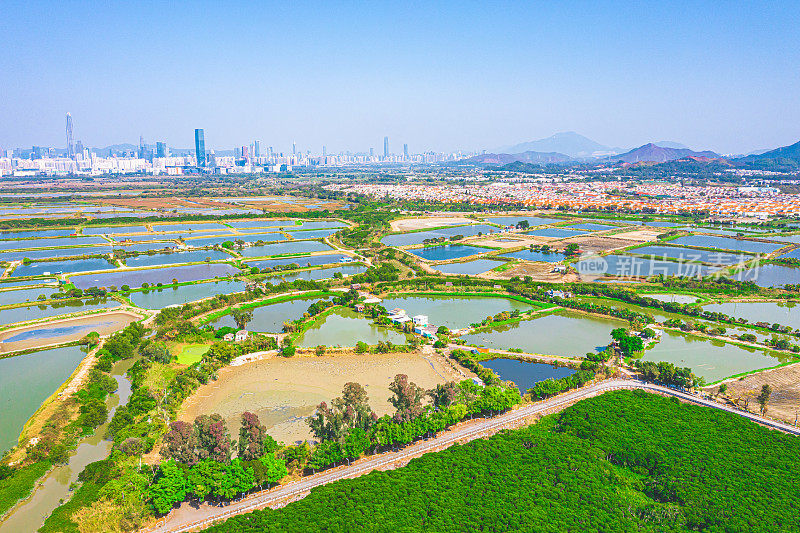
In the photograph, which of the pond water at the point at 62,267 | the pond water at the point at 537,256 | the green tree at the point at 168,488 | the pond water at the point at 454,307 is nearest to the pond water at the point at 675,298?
the pond water at the point at 454,307

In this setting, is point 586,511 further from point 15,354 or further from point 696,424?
point 15,354

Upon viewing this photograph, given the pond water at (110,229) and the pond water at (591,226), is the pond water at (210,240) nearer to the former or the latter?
the pond water at (110,229)

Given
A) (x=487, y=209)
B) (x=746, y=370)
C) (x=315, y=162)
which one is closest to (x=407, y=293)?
(x=746, y=370)

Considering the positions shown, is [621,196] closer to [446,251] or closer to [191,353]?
[446,251]

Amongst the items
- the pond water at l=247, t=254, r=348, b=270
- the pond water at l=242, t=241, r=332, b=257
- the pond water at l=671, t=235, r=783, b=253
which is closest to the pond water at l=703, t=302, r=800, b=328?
the pond water at l=671, t=235, r=783, b=253

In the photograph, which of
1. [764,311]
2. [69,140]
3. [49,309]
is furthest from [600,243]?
[69,140]

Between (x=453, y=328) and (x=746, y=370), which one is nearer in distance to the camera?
(x=746, y=370)

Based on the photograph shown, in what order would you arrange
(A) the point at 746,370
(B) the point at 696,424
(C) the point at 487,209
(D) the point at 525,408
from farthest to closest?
1. (C) the point at 487,209
2. (A) the point at 746,370
3. (D) the point at 525,408
4. (B) the point at 696,424
